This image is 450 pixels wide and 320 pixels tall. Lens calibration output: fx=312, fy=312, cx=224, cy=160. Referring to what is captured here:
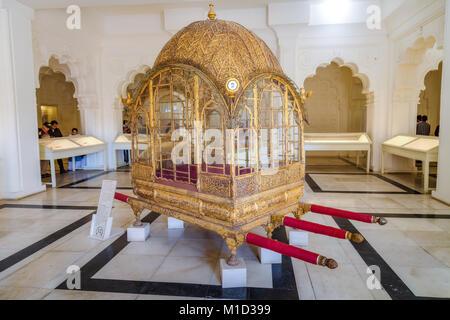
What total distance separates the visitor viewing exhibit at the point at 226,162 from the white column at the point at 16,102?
35 mm

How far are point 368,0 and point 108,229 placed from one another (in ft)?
27.0

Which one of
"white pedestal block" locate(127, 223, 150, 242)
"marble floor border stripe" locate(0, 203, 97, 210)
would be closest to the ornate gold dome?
"white pedestal block" locate(127, 223, 150, 242)

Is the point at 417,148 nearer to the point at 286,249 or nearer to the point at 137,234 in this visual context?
the point at 286,249

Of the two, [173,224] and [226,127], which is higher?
[226,127]

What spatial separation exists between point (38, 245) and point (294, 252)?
3137 mm

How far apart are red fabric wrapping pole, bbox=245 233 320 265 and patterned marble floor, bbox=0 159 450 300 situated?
0.41 m

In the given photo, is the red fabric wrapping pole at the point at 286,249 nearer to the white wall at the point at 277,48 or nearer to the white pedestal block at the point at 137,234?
the white pedestal block at the point at 137,234

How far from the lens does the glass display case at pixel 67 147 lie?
283 inches

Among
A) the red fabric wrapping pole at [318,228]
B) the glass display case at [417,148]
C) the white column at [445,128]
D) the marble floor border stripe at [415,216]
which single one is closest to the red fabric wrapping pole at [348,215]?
the red fabric wrapping pole at [318,228]

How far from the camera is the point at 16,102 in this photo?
593 centimetres

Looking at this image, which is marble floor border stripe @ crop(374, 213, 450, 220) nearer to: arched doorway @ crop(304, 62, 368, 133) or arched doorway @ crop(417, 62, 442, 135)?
arched doorway @ crop(304, 62, 368, 133)

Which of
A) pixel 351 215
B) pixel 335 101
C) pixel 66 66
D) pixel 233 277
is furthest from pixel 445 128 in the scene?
pixel 66 66

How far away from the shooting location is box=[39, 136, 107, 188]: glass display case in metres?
7.18
